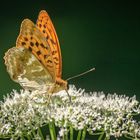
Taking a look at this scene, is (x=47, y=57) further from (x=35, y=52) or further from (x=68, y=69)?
(x=68, y=69)

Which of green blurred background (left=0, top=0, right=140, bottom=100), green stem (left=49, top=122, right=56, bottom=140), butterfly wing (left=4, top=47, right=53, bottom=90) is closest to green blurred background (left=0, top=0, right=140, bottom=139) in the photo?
green blurred background (left=0, top=0, right=140, bottom=100)

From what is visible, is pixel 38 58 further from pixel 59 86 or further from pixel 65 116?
pixel 65 116

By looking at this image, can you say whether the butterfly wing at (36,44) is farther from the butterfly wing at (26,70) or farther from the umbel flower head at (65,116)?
the umbel flower head at (65,116)

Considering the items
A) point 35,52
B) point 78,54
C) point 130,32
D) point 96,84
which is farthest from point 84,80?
point 35,52

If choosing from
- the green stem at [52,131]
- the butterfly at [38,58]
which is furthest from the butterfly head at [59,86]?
the green stem at [52,131]

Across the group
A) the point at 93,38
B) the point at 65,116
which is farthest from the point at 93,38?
the point at 65,116

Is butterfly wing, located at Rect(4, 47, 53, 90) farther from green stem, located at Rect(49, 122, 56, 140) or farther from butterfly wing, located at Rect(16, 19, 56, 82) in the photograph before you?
green stem, located at Rect(49, 122, 56, 140)
